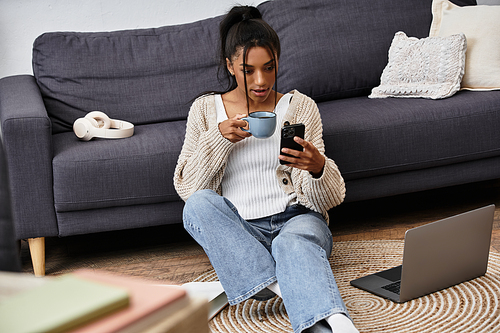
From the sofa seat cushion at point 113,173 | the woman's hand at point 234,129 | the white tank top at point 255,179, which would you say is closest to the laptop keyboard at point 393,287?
the white tank top at point 255,179

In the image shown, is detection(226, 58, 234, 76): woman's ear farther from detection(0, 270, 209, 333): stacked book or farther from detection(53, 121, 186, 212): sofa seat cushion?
detection(0, 270, 209, 333): stacked book

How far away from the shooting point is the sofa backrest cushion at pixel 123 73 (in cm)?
220

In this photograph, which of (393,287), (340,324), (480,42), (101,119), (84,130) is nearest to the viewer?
(340,324)

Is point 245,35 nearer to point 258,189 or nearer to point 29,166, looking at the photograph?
point 258,189

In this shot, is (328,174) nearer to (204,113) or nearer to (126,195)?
(204,113)

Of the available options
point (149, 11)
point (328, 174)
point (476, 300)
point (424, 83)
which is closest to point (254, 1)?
point (149, 11)

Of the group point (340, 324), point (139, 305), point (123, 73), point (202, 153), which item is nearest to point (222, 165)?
point (202, 153)

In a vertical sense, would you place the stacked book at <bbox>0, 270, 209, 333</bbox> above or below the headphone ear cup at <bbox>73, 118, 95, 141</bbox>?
above

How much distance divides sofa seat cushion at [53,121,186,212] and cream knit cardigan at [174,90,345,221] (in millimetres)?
230

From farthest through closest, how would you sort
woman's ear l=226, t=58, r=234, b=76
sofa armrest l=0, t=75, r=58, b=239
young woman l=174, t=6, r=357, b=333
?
1. sofa armrest l=0, t=75, r=58, b=239
2. woman's ear l=226, t=58, r=234, b=76
3. young woman l=174, t=6, r=357, b=333

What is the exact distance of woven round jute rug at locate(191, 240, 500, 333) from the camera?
51.5 inches

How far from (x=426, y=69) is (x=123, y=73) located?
4.32ft

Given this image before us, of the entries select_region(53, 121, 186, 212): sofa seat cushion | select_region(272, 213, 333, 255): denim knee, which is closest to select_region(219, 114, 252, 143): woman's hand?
select_region(272, 213, 333, 255): denim knee

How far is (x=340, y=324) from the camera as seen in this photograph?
1107mm
